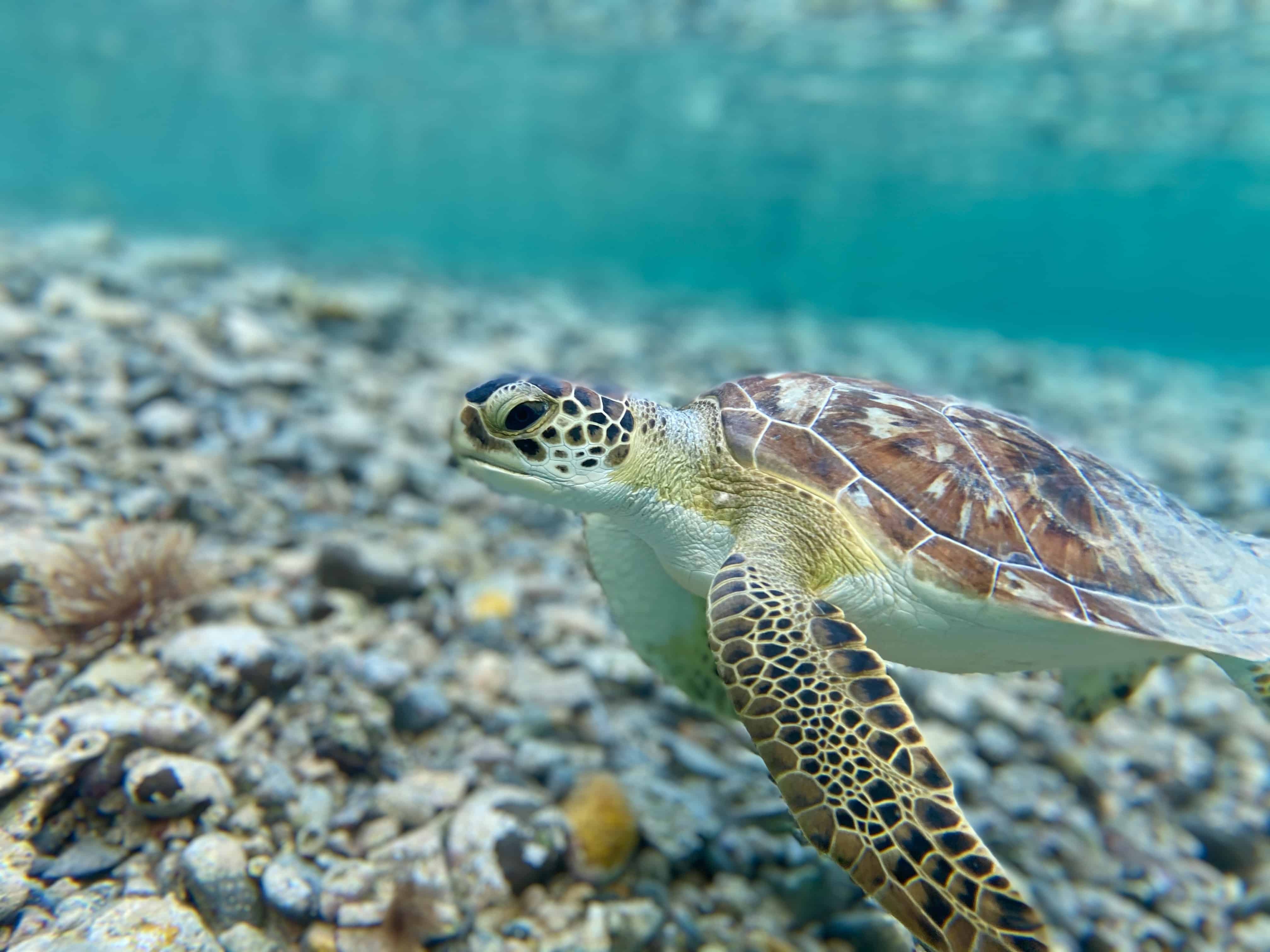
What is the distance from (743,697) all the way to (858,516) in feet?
1.96

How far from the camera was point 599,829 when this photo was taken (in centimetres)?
212

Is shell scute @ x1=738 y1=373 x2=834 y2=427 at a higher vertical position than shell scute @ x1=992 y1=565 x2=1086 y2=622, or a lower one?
higher

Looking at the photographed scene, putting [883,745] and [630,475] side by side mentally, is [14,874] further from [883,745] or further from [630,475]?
[883,745]

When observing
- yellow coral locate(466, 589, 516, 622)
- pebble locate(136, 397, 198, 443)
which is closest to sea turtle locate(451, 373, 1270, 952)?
yellow coral locate(466, 589, 516, 622)

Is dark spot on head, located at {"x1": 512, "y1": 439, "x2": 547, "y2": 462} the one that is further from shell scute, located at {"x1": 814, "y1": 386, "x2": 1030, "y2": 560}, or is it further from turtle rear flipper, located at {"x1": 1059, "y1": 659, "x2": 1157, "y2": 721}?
turtle rear flipper, located at {"x1": 1059, "y1": 659, "x2": 1157, "y2": 721}

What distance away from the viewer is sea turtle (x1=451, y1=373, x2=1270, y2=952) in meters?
1.60

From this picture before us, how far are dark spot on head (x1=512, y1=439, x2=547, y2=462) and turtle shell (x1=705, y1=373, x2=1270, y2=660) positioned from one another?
0.56 meters

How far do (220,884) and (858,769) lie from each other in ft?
4.93

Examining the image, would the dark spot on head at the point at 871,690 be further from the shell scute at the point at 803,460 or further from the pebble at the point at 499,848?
the pebble at the point at 499,848

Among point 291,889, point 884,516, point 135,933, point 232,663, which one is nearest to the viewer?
point 135,933

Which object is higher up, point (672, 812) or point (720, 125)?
point (720, 125)

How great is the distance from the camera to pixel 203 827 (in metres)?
1.82

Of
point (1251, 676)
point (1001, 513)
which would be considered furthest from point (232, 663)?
point (1251, 676)

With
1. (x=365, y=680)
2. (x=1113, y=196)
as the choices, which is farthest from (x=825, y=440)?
(x=1113, y=196)
